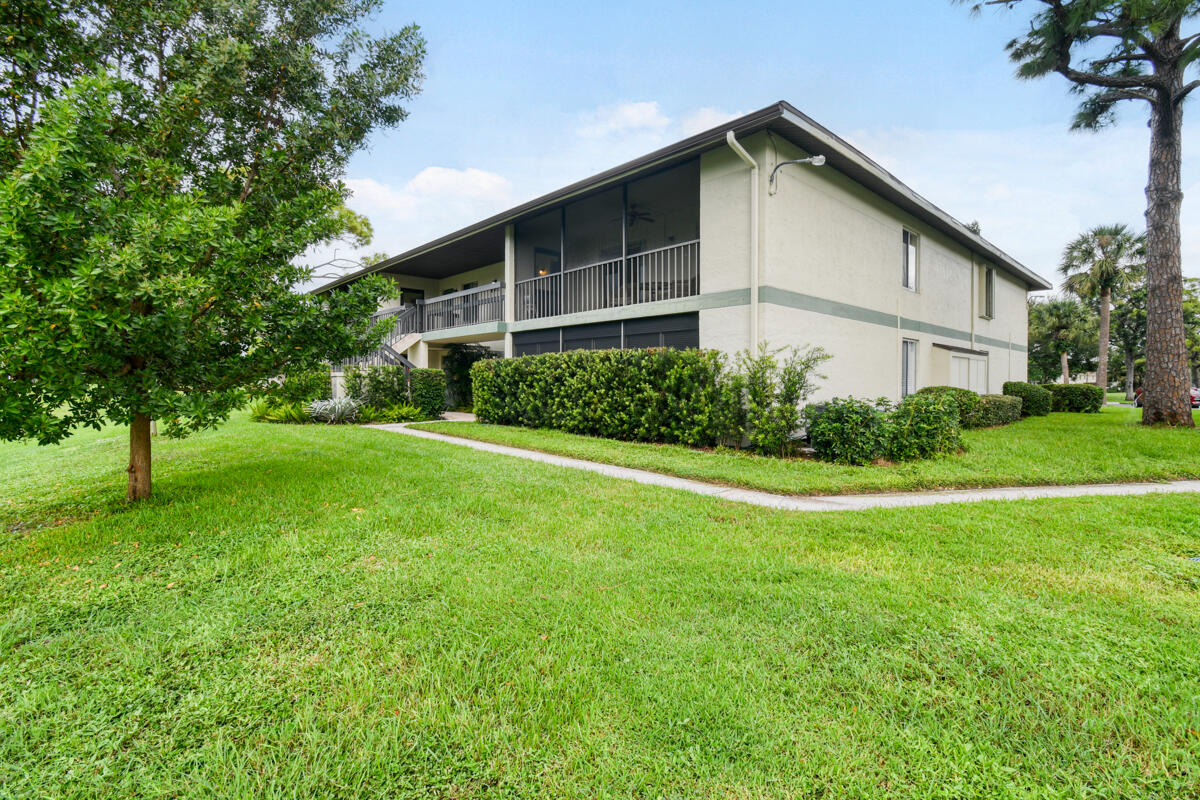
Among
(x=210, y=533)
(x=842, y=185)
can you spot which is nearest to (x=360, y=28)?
(x=210, y=533)

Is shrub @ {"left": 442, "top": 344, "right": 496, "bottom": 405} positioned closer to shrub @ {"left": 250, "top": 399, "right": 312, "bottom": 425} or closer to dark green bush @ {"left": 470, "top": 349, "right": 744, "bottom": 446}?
shrub @ {"left": 250, "top": 399, "right": 312, "bottom": 425}

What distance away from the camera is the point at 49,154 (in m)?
3.55

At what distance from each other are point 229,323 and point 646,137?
18346mm

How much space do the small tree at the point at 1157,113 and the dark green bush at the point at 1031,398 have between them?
19.4ft

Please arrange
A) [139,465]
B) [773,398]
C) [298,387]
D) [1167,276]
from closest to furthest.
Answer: [139,465], [298,387], [773,398], [1167,276]

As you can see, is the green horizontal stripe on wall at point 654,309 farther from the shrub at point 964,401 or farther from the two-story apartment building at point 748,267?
the shrub at point 964,401

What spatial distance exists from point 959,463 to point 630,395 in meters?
5.47

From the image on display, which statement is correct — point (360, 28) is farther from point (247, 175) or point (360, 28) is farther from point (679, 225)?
point (679, 225)

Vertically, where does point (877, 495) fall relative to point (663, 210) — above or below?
below

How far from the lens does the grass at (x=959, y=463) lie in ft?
21.3

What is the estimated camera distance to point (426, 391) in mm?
15250

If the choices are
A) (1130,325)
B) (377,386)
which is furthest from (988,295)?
(1130,325)

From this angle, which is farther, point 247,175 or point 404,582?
point 247,175

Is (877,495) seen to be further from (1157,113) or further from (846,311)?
(1157,113)
